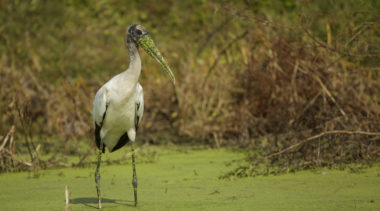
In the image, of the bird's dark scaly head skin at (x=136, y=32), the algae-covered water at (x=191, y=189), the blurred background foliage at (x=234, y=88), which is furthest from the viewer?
the blurred background foliage at (x=234, y=88)

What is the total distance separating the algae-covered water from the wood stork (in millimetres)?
347

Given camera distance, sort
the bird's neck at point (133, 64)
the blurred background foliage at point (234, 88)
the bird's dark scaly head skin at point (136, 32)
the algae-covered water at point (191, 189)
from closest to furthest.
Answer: the algae-covered water at point (191, 189)
the bird's neck at point (133, 64)
the bird's dark scaly head skin at point (136, 32)
the blurred background foliage at point (234, 88)

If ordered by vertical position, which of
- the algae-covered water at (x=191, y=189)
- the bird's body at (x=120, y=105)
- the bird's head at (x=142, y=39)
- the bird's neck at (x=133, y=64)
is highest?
the bird's head at (x=142, y=39)

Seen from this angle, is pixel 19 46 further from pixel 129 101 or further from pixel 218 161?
pixel 129 101

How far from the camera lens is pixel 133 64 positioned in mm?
4785

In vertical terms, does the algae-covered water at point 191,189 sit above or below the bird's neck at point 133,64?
below

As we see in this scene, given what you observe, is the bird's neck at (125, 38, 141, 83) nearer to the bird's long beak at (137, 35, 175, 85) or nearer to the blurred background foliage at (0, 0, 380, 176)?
the bird's long beak at (137, 35, 175, 85)

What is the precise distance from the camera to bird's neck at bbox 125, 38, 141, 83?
476 cm

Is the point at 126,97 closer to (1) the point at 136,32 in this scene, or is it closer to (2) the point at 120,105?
(2) the point at 120,105

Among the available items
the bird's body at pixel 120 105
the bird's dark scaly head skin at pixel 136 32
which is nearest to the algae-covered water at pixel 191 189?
the bird's body at pixel 120 105

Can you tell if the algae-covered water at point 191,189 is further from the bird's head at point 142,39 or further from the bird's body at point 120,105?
the bird's head at point 142,39

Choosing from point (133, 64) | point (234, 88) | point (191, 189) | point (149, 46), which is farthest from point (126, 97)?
point (234, 88)

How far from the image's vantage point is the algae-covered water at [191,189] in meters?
4.50

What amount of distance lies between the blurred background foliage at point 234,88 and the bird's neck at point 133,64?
1375 millimetres
